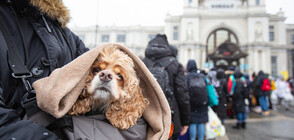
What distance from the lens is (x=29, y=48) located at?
1.25 m

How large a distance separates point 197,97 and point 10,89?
384 centimetres

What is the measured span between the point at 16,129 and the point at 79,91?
1.24 ft

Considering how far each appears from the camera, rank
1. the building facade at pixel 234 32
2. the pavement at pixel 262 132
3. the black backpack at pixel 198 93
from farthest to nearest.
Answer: the building facade at pixel 234 32 < the pavement at pixel 262 132 < the black backpack at pixel 198 93

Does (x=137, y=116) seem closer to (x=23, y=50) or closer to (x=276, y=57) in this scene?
(x=23, y=50)

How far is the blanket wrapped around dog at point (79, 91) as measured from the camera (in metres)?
0.98

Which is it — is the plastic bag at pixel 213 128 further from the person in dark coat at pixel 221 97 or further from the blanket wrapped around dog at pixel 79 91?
the blanket wrapped around dog at pixel 79 91

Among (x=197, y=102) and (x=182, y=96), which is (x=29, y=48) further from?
(x=197, y=102)

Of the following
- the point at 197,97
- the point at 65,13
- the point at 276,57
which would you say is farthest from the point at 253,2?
the point at 65,13

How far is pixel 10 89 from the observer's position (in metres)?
1.08

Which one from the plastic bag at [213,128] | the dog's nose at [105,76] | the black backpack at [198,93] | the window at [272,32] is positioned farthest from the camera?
the window at [272,32]

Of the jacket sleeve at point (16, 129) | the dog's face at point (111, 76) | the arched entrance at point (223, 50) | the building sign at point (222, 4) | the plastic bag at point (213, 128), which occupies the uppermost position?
the building sign at point (222, 4)

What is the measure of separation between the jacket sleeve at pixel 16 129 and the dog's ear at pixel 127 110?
41 cm

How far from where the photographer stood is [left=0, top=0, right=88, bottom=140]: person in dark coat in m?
0.89

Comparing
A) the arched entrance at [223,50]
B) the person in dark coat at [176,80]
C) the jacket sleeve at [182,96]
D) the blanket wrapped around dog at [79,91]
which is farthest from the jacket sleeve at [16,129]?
the arched entrance at [223,50]
